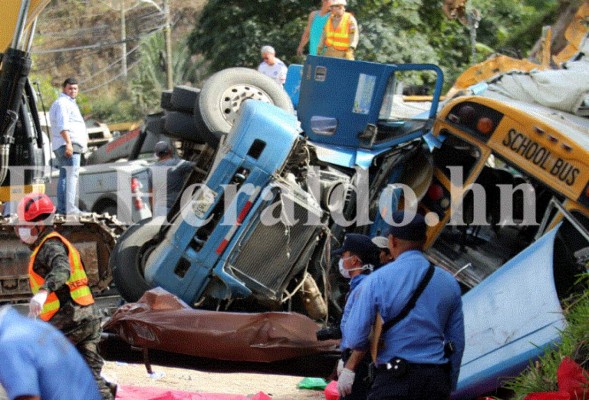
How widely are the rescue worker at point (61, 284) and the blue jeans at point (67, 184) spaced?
20.2ft

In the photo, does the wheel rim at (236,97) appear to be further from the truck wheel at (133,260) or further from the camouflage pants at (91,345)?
the camouflage pants at (91,345)

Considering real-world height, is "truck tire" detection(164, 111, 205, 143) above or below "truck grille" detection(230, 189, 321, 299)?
above

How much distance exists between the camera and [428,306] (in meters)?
5.73

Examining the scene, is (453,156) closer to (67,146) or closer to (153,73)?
(67,146)

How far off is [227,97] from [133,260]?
1.70 metres

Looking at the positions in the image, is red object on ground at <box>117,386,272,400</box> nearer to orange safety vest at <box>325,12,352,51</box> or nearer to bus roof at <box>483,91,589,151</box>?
bus roof at <box>483,91,589,151</box>

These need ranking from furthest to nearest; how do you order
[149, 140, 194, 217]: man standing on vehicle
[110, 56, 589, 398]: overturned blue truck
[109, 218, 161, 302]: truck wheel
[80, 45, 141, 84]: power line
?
[80, 45, 141, 84]: power line → [149, 140, 194, 217]: man standing on vehicle → [109, 218, 161, 302]: truck wheel → [110, 56, 589, 398]: overturned blue truck

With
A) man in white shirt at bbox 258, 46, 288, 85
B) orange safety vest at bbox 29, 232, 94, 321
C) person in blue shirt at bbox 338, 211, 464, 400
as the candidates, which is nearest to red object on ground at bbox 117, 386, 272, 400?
orange safety vest at bbox 29, 232, 94, 321

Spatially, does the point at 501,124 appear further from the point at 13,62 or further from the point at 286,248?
the point at 13,62

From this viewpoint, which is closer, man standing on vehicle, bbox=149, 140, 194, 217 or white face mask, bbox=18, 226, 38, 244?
white face mask, bbox=18, 226, 38, 244

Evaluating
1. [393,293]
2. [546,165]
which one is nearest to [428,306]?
[393,293]

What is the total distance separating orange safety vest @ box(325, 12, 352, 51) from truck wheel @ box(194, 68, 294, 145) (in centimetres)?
286

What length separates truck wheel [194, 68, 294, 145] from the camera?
35.9ft

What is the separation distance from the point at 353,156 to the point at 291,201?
0.81 metres
